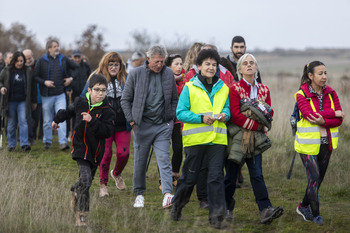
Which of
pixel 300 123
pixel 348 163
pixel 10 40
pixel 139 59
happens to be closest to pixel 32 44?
pixel 10 40

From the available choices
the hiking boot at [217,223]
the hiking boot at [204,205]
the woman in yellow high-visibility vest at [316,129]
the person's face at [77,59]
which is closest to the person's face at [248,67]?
the woman in yellow high-visibility vest at [316,129]

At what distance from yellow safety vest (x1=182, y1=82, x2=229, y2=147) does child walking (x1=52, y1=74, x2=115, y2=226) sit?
98 centimetres

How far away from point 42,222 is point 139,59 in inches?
317

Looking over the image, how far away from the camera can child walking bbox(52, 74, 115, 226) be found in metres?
6.25

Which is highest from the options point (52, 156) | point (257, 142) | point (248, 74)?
point (248, 74)

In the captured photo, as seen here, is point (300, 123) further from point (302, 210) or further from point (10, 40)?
point (10, 40)

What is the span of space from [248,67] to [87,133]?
2151 millimetres

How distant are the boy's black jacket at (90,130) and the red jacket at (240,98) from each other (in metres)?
1.51

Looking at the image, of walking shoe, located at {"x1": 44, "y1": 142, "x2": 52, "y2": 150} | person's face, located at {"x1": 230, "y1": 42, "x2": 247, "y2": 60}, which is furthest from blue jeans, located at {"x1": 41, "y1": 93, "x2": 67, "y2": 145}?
person's face, located at {"x1": 230, "y1": 42, "x2": 247, "y2": 60}

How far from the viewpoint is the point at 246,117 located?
21.6ft

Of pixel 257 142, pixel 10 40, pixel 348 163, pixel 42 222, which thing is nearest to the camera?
pixel 42 222

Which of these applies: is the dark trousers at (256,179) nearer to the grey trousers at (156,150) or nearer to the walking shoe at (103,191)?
the grey trousers at (156,150)

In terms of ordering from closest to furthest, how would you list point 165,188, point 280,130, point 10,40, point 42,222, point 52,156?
point 42,222
point 165,188
point 52,156
point 280,130
point 10,40

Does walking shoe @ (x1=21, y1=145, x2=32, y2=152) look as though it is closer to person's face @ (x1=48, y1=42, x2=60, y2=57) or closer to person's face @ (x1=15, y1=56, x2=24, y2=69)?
person's face @ (x1=15, y1=56, x2=24, y2=69)
